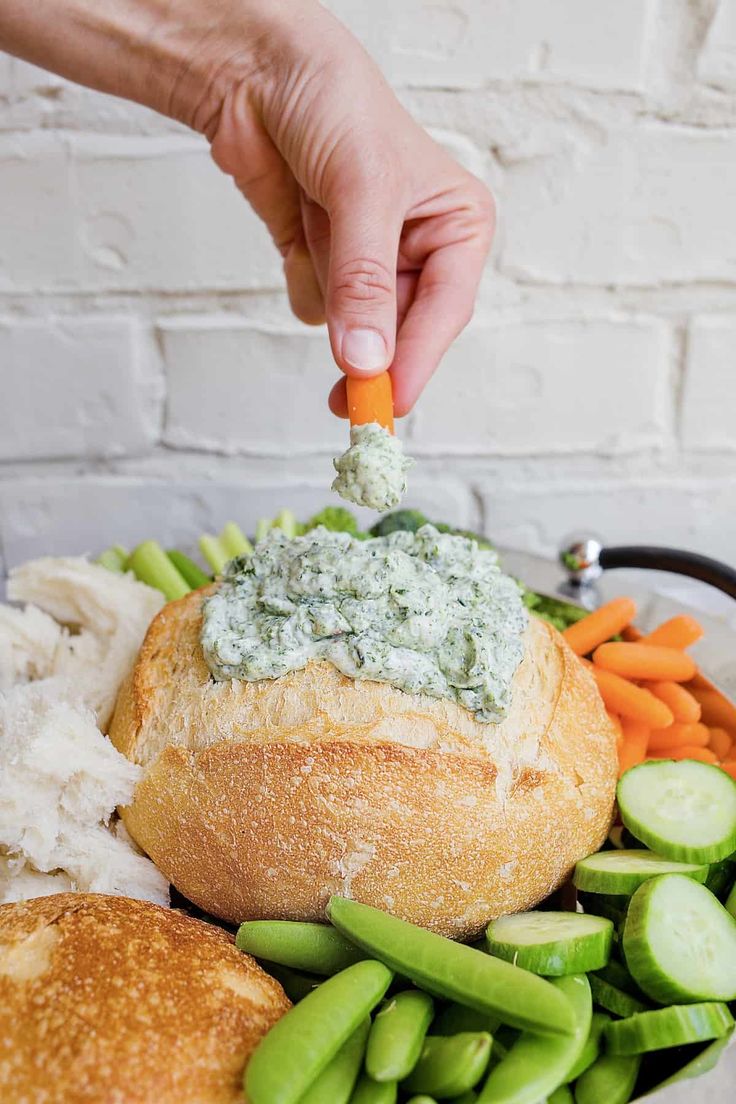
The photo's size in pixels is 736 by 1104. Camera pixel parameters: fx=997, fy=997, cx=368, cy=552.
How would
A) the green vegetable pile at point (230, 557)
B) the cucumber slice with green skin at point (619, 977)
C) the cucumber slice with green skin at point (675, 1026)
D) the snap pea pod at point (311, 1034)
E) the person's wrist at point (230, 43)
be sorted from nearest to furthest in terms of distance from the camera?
the snap pea pod at point (311, 1034) < the cucumber slice with green skin at point (675, 1026) < the cucumber slice with green skin at point (619, 977) < the person's wrist at point (230, 43) < the green vegetable pile at point (230, 557)

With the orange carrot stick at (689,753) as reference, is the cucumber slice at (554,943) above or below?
above

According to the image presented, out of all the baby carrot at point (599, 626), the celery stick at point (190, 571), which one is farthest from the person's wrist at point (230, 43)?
the baby carrot at point (599, 626)

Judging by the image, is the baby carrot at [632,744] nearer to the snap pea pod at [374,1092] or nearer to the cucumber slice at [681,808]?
the cucumber slice at [681,808]

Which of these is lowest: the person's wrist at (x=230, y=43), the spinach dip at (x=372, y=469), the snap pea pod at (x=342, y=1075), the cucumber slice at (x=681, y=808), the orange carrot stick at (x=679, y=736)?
the orange carrot stick at (x=679, y=736)

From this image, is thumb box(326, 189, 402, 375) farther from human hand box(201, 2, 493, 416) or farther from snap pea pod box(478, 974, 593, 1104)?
snap pea pod box(478, 974, 593, 1104)

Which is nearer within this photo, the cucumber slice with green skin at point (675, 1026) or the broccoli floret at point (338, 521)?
the cucumber slice with green skin at point (675, 1026)

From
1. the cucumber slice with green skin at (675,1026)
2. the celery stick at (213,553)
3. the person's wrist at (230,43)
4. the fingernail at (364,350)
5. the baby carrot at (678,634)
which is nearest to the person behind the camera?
the cucumber slice with green skin at (675,1026)

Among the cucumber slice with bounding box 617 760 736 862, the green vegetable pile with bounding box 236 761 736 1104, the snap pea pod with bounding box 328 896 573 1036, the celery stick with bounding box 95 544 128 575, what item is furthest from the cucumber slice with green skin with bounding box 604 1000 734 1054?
the celery stick with bounding box 95 544 128 575

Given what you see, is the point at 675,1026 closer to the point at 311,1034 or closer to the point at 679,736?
the point at 311,1034
